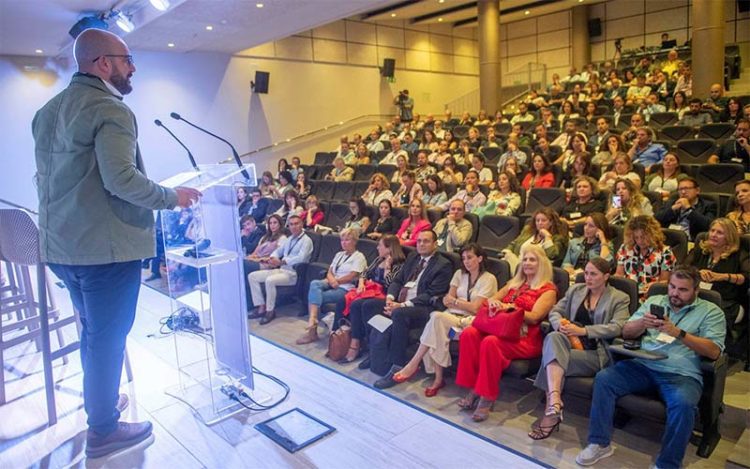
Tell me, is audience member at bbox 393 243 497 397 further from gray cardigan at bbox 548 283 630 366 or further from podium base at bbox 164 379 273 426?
podium base at bbox 164 379 273 426

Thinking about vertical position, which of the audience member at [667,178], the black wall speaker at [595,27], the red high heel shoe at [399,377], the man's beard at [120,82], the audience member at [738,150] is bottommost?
the red high heel shoe at [399,377]

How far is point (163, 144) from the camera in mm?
9695

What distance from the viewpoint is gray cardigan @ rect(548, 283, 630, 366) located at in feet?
9.05

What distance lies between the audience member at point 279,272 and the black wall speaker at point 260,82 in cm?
658

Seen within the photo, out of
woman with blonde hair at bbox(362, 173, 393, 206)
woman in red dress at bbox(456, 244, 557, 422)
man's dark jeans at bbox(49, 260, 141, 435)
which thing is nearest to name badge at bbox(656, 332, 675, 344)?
woman in red dress at bbox(456, 244, 557, 422)

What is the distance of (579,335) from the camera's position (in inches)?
110

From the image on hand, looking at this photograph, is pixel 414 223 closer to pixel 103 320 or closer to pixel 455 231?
pixel 455 231

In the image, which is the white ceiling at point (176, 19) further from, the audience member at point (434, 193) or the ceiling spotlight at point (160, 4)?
the audience member at point (434, 193)

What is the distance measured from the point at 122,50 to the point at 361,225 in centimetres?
374

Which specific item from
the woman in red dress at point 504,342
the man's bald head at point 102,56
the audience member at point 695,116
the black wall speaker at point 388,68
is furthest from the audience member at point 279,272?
the black wall speaker at point 388,68

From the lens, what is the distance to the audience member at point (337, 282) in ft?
13.7

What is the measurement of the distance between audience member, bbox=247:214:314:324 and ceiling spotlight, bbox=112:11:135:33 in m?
3.86

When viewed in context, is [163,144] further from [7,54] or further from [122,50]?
[122,50]

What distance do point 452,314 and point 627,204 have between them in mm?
1969
